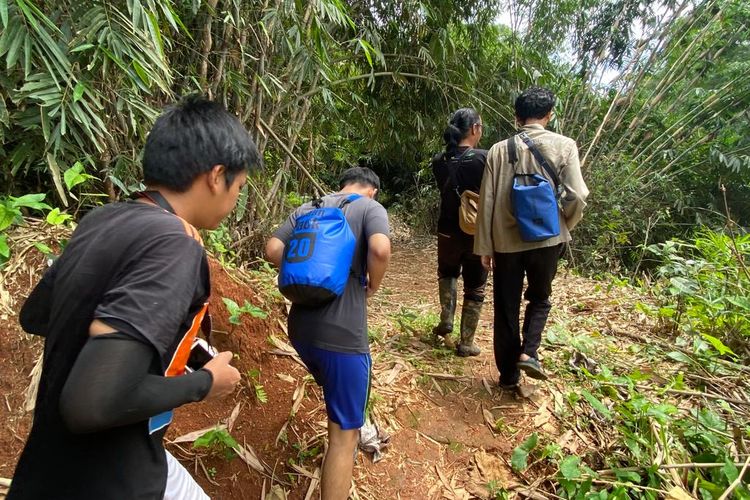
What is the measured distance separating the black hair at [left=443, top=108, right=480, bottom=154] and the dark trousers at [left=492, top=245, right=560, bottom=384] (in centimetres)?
95

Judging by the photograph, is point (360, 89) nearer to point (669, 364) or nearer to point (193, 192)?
point (669, 364)

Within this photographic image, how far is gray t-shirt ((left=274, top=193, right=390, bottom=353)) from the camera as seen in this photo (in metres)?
1.71

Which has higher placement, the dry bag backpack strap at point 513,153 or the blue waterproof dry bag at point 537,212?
the dry bag backpack strap at point 513,153

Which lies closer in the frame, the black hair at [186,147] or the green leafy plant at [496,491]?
the black hair at [186,147]

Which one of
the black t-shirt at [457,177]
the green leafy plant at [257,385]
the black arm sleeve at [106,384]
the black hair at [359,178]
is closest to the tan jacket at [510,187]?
the black t-shirt at [457,177]

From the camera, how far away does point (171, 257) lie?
0.83 metres

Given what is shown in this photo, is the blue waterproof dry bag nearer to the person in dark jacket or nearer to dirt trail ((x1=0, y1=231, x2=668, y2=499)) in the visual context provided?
the person in dark jacket

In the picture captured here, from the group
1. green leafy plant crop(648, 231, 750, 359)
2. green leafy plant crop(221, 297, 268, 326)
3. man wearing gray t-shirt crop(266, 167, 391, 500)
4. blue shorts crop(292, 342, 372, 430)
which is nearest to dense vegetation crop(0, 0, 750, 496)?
green leafy plant crop(648, 231, 750, 359)

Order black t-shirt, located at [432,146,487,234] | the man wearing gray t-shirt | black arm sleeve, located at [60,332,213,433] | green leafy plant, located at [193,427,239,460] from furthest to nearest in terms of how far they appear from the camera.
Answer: black t-shirt, located at [432,146,487,234], green leafy plant, located at [193,427,239,460], the man wearing gray t-shirt, black arm sleeve, located at [60,332,213,433]

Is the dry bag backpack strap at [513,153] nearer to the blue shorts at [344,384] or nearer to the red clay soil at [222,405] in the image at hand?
the blue shorts at [344,384]

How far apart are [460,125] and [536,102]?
608mm

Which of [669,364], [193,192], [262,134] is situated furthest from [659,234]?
[193,192]

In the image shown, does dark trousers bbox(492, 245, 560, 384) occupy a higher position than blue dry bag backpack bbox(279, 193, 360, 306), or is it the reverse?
blue dry bag backpack bbox(279, 193, 360, 306)

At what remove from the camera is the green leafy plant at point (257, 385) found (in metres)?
2.33
